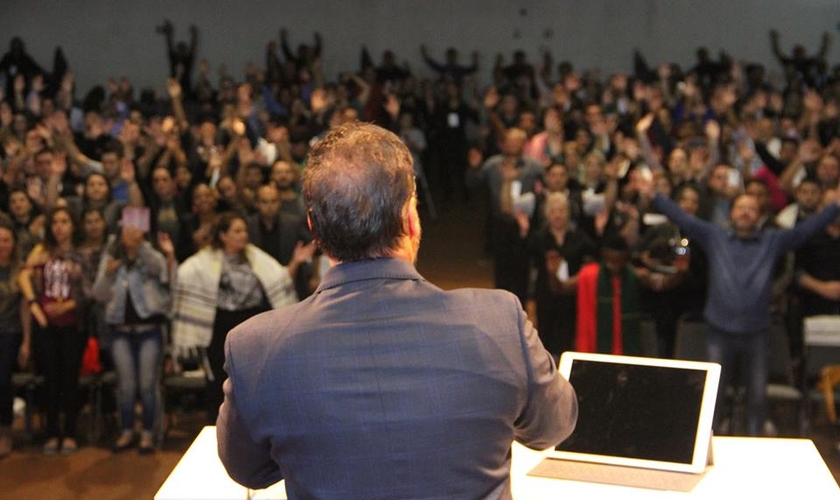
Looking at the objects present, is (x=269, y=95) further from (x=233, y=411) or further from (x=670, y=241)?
(x=233, y=411)

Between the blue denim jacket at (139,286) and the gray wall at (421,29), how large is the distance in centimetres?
911

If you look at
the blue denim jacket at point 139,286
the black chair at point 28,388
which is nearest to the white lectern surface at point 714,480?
the blue denim jacket at point 139,286

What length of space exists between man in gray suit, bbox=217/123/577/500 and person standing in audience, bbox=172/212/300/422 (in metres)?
4.05

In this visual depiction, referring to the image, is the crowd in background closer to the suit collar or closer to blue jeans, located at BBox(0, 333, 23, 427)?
blue jeans, located at BBox(0, 333, 23, 427)

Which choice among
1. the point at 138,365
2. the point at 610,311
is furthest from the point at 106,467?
the point at 610,311

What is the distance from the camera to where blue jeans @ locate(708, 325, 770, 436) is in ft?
17.6

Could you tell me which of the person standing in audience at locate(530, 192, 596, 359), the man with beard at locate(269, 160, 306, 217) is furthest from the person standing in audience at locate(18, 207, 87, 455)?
the person standing in audience at locate(530, 192, 596, 359)

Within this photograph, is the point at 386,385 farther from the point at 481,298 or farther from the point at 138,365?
the point at 138,365

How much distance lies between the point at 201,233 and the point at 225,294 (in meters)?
0.82

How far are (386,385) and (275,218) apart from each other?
4.93 meters

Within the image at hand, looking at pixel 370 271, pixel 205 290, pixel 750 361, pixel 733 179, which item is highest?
pixel 370 271

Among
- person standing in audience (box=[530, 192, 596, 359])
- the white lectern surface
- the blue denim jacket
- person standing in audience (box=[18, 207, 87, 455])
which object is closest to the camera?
the white lectern surface

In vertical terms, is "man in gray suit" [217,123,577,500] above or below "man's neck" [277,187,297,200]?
above

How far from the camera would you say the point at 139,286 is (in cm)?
573
